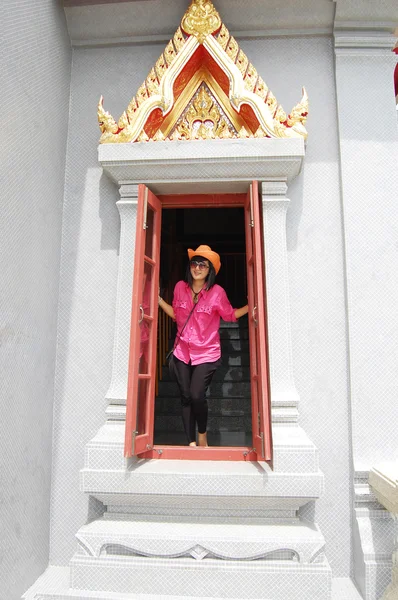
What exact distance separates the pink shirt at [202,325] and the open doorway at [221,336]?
112 cm

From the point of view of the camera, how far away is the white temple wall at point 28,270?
2580 mm

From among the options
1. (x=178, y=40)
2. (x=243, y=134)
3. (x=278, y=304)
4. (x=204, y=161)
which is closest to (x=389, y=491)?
(x=278, y=304)

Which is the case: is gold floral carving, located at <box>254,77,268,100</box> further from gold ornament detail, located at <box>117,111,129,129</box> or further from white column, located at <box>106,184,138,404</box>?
white column, located at <box>106,184,138,404</box>

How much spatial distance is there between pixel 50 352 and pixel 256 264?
5.17 feet

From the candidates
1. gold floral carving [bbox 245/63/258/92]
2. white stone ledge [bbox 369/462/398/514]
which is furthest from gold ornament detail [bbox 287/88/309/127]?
white stone ledge [bbox 369/462/398/514]

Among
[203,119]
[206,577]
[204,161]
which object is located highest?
[203,119]

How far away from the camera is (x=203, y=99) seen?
3428mm

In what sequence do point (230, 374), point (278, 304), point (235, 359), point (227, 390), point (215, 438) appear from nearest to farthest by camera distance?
point (278, 304)
point (215, 438)
point (227, 390)
point (230, 374)
point (235, 359)

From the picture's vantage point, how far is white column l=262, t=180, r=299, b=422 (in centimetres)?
Result: 297

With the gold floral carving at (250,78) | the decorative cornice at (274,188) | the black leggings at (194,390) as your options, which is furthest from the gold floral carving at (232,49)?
the black leggings at (194,390)

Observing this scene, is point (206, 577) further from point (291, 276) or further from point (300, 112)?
point (300, 112)

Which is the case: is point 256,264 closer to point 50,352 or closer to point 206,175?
point 206,175

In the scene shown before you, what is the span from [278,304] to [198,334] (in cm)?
78

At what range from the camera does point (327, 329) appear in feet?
10.4
